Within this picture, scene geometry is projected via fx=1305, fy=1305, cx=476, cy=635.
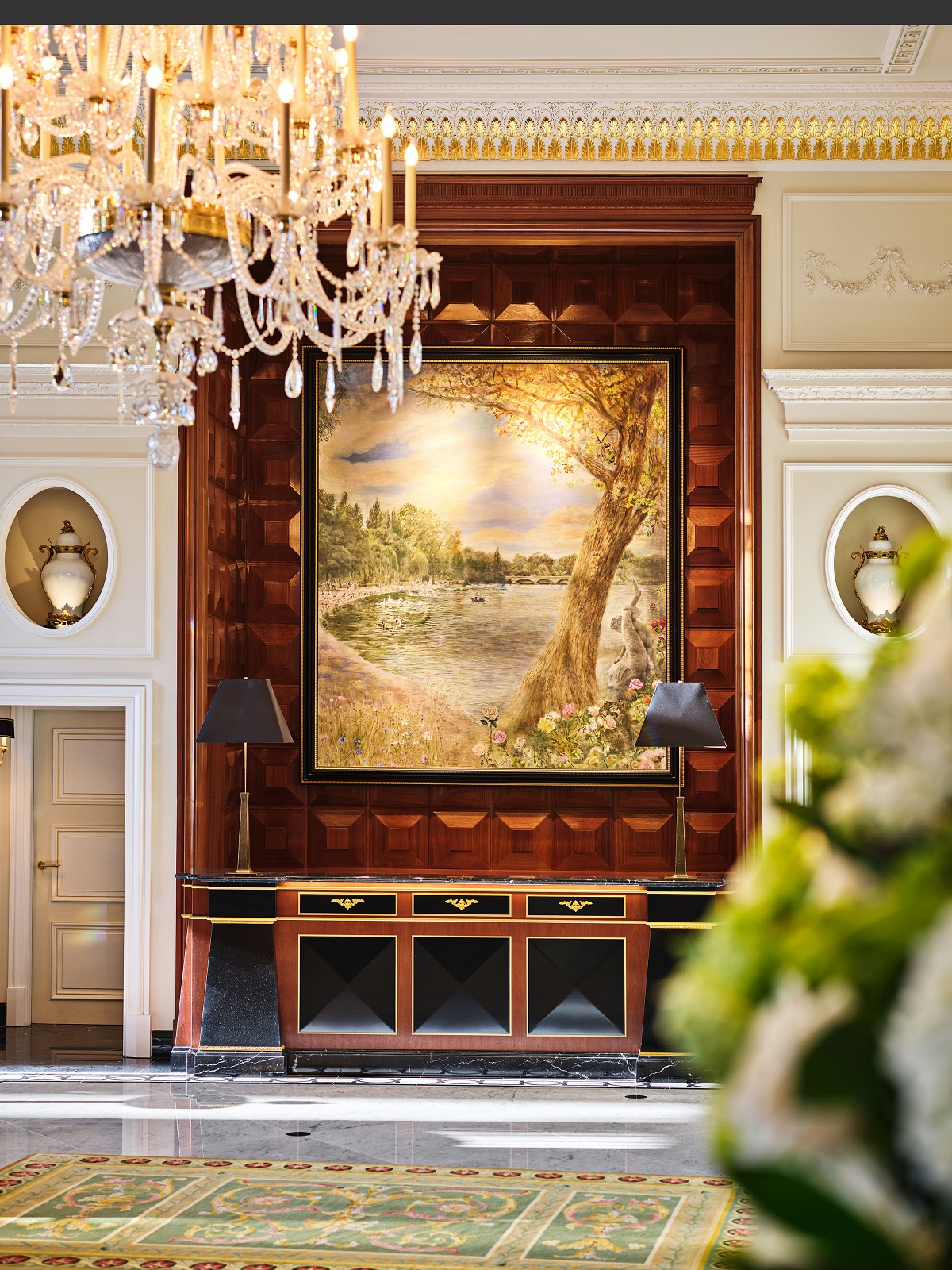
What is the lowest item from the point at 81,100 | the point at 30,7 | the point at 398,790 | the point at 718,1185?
the point at 718,1185

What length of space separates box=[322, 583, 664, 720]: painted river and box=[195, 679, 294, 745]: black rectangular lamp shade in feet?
2.91

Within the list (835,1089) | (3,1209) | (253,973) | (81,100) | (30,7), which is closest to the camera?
(835,1089)

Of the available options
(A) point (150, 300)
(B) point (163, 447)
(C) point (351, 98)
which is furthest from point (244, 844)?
(C) point (351, 98)

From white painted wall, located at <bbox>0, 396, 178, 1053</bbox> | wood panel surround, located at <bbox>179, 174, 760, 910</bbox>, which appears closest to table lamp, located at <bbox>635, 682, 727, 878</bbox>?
wood panel surround, located at <bbox>179, 174, 760, 910</bbox>

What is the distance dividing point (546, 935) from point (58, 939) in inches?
108

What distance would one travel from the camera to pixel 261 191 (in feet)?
12.6

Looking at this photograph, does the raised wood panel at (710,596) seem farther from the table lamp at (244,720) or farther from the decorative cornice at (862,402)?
the table lamp at (244,720)

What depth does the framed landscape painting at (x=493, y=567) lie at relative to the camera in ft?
22.2

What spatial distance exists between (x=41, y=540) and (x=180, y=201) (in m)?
3.43

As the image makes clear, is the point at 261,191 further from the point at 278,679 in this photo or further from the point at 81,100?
the point at 278,679

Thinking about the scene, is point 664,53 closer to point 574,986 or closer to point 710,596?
point 710,596

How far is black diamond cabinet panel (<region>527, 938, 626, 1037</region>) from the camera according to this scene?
601 cm

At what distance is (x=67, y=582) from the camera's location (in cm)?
646

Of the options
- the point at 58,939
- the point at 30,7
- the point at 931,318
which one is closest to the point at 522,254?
the point at 931,318
